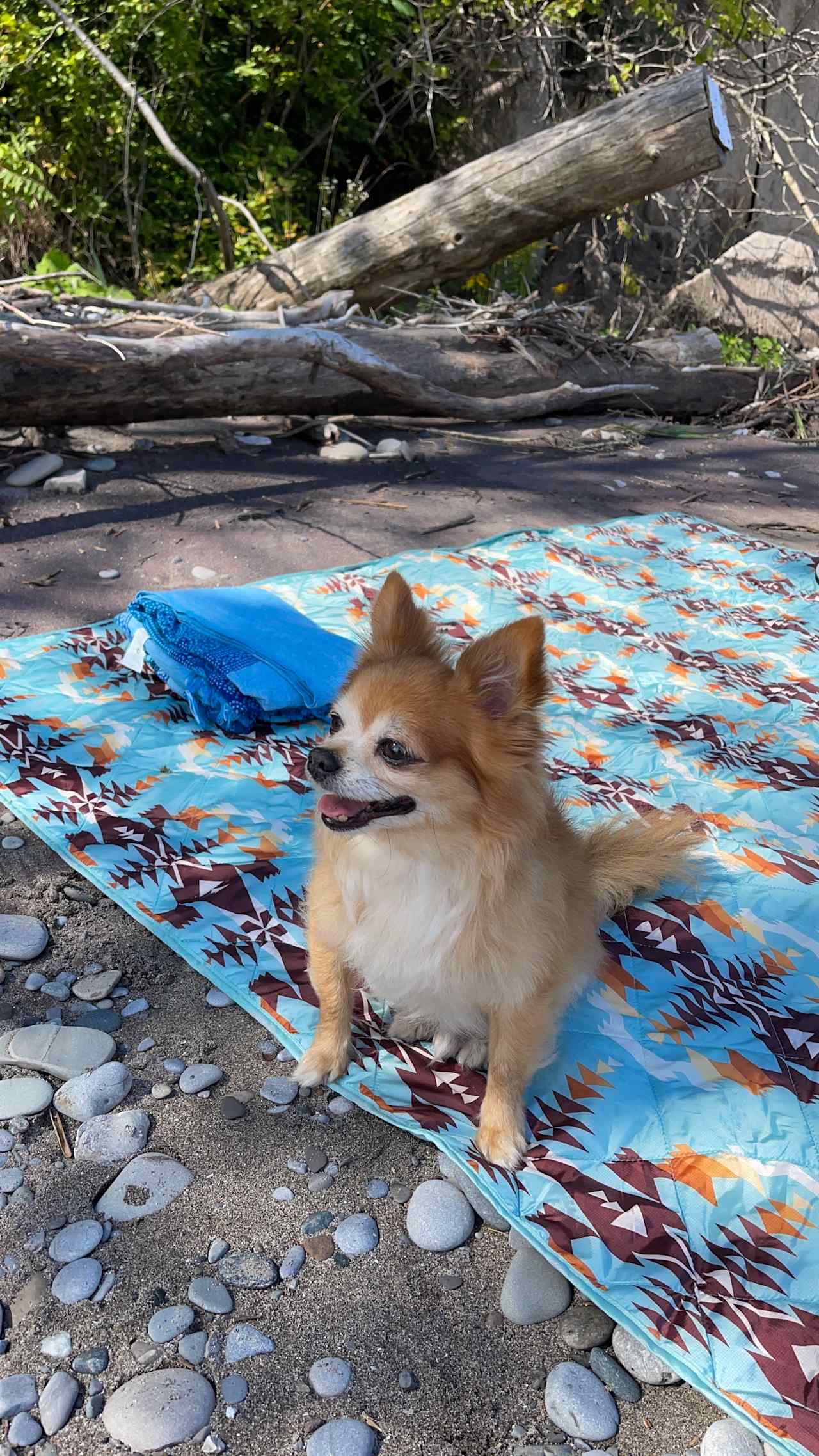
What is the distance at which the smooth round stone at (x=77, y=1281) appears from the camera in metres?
1.80

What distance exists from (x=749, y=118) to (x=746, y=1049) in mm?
11397

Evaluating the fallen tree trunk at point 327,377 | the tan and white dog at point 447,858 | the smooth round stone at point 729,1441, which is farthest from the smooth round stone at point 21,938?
the fallen tree trunk at point 327,377

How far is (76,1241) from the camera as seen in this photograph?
190cm

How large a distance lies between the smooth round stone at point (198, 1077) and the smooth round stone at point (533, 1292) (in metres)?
0.74

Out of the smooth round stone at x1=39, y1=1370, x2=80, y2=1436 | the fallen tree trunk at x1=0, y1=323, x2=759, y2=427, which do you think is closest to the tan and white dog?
the smooth round stone at x1=39, y1=1370, x2=80, y2=1436

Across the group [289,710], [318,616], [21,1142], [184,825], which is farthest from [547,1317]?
[318,616]

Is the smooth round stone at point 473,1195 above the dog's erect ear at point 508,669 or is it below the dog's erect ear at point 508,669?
below

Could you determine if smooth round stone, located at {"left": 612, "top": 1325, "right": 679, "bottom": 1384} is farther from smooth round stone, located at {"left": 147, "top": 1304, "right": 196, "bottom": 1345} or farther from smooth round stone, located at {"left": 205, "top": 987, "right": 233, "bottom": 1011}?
smooth round stone, located at {"left": 205, "top": 987, "right": 233, "bottom": 1011}

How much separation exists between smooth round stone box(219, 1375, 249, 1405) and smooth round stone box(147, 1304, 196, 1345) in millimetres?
115

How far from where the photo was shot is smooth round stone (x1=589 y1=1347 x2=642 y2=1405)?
1.76 meters

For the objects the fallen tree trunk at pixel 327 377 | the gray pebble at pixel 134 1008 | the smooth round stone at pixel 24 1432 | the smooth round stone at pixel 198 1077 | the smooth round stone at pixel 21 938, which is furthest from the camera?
the fallen tree trunk at pixel 327 377

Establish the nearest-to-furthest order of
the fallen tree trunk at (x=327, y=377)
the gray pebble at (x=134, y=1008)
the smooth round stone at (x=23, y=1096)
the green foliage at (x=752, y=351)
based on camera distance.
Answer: the smooth round stone at (x=23, y=1096) → the gray pebble at (x=134, y=1008) → the fallen tree trunk at (x=327, y=377) → the green foliage at (x=752, y=351)

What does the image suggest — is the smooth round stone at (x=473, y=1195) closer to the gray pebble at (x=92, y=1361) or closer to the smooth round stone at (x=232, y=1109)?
the smooth round stone at (x=232, y=1109)

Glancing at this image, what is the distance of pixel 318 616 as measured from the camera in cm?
440
